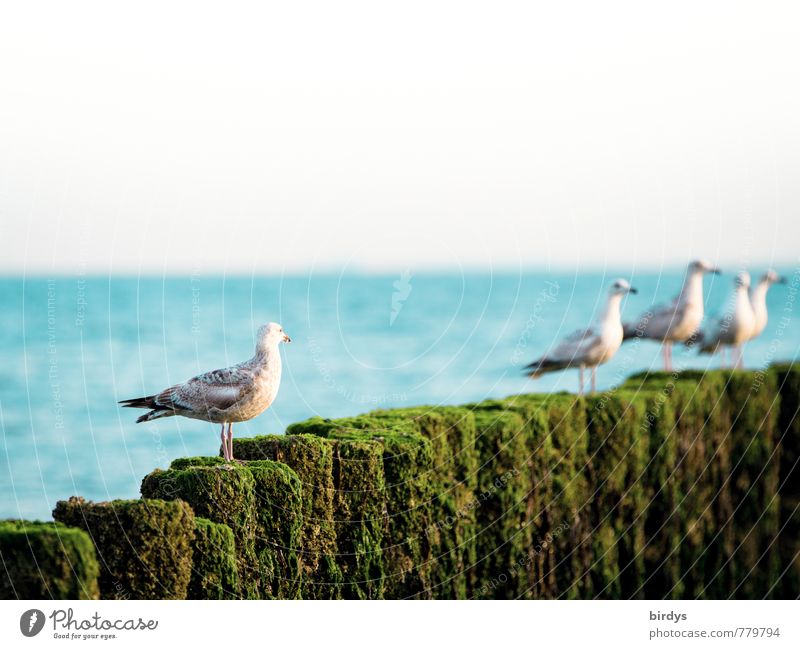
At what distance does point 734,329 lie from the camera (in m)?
13.4

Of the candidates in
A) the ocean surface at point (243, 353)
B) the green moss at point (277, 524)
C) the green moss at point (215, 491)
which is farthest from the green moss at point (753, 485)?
the green moss at point (215, 491)

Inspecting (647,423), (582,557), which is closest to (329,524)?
(582,557)

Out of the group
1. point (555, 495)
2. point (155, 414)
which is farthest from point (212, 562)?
point (555, 495)

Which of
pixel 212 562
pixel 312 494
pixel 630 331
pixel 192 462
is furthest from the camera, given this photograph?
pixel 630 331

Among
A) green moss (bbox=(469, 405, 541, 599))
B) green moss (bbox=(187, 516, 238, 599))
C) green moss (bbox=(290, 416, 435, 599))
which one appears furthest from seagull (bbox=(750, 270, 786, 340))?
green moss (bbox=(187, 516, 238, 599))

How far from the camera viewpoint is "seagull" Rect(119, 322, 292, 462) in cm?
730

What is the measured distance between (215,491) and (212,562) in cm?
41

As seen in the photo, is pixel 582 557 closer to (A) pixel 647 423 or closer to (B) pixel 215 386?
(A) pixel 647 423

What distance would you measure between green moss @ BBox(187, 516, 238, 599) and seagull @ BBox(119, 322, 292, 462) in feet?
2.34

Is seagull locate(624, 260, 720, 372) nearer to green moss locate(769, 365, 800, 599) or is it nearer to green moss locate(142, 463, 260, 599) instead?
green moss locate(769, 365, 800, 599)

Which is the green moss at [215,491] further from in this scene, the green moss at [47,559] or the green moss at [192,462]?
the green moss at [47,559]

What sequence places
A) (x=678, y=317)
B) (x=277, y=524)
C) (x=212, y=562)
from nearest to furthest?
(x=212, y=562)
(x=277, y=524)
(x=678, y=317)

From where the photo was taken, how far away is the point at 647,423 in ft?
36.0

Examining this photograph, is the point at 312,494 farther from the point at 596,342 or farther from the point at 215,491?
the point at 596,342
